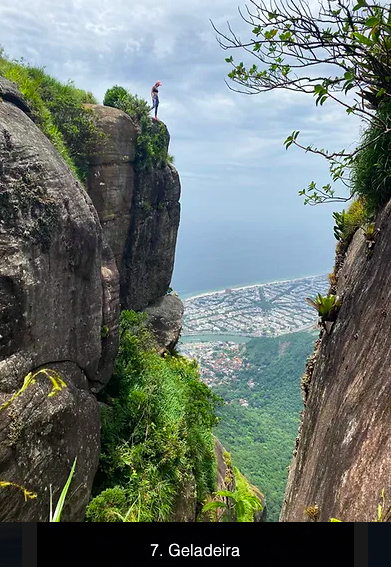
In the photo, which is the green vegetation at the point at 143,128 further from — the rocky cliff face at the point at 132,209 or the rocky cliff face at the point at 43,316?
the rocky cliff face at the point at 43,316

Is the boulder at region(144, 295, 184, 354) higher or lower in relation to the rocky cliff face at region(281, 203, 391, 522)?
lower

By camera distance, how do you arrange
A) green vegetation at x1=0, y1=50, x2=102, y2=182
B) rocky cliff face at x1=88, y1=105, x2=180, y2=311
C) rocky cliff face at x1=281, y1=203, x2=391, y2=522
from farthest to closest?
rocky cliff face at x1=88, y1=105, x2=180, y2=311 → green vegetation at x1=0, y1=50, x2=102, y2=182 → rocky cliff face at x1=281, y1=203, x2=391, y2=522

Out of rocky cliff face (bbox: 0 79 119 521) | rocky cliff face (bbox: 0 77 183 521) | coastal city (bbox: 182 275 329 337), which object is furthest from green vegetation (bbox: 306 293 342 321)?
coastal city (bbox: 182 275 329 337)

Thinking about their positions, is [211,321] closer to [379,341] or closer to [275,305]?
[275,305]

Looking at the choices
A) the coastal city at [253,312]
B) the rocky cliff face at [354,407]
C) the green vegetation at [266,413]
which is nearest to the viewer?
the rocky cliff face at [354,407]

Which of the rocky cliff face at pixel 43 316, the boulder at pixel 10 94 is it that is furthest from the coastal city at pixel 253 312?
the boulder at pixel 10 94

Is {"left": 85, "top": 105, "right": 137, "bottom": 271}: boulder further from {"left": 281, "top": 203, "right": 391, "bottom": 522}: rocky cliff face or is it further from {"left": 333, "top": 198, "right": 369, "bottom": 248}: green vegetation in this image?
{"left": 281, "top": 203, "right": 391, "bottom": 522}: rocky cliff face

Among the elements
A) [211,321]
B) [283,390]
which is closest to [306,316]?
[211,321]
